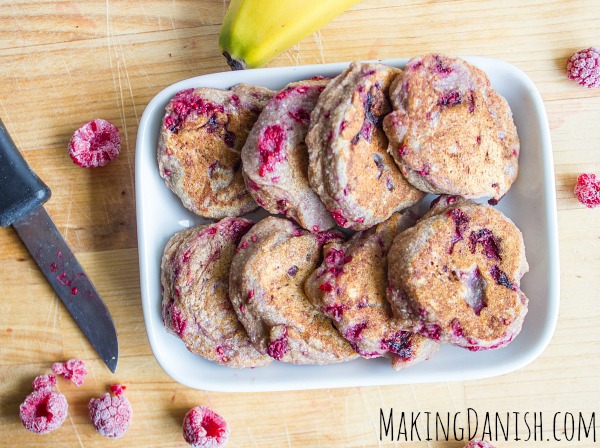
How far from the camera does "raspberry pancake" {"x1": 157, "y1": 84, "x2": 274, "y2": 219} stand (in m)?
1.50

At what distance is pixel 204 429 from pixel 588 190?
131 centimetres

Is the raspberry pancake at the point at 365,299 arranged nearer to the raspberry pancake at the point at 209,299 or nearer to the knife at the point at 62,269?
the raspberry pancake at the point at 209,299

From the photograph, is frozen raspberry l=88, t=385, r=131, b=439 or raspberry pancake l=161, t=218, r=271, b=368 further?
frozen raspberry l=88, t=385, r=131, b=439

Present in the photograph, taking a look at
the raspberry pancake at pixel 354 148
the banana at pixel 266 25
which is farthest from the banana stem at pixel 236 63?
the raspberry pancake at pixel 354 148

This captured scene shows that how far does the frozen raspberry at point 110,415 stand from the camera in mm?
1761

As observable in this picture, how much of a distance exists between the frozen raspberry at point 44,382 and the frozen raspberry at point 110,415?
0.14 meters

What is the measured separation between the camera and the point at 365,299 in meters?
1.41

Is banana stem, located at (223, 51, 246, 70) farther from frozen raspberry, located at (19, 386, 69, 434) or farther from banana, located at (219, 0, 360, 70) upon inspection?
frozen raspberry, located at (19, 386, 69, 434)

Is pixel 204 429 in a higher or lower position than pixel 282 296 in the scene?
lower

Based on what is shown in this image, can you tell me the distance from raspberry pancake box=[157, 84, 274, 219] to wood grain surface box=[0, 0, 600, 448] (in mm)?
322

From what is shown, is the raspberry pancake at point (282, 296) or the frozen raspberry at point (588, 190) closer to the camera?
the raspberry pancake at point (282, 296)

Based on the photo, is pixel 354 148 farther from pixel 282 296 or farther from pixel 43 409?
pixel 43 409

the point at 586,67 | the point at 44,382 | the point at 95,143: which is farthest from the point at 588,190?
the point at 44,382

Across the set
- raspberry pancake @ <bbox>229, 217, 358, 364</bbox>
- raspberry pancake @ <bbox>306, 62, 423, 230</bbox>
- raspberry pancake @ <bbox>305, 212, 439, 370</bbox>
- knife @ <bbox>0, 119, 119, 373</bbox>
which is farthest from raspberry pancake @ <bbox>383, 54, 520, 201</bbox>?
knife @ <bbox>0, 119, 119, 373</bbox>
